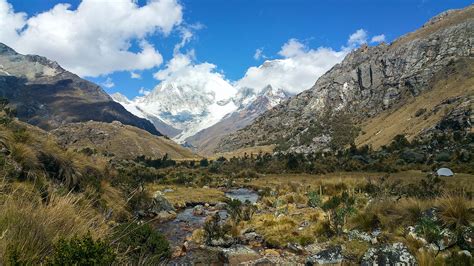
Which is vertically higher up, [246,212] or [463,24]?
[463,24]

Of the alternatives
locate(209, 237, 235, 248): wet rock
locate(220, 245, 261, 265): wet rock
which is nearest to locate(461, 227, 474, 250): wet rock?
locate(220, 245, 261, 265): wet rock

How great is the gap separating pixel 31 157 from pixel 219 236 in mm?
10215

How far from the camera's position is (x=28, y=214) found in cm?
521

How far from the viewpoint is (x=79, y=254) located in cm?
460

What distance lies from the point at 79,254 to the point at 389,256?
734cm

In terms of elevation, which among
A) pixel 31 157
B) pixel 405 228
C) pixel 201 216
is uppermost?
pixel 31 157

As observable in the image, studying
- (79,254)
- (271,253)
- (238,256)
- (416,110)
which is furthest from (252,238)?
(416,110)

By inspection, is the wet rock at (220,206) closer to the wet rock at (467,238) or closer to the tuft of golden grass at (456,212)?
the tuft of golden grass at (456,212)

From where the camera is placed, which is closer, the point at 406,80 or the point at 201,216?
the point at 201,216

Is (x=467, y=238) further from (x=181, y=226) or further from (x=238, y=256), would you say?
(x=181, y=226)

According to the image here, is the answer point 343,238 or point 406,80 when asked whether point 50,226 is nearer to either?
point 343,238

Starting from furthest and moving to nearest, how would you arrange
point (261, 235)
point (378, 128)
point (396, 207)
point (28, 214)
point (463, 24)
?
point (463, 24) → point (378, 128) → point (261, 235) → point (396, 207) → point (28, 214)

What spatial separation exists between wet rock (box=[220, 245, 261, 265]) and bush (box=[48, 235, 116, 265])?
11.6 m

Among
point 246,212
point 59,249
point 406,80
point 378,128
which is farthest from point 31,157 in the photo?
point 406,80
